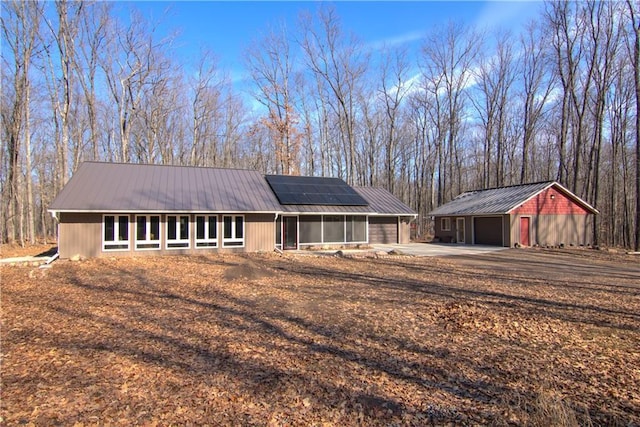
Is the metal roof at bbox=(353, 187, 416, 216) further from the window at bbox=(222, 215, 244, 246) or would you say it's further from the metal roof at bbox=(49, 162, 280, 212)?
the window at bbox=(222, 215, 244, 246)

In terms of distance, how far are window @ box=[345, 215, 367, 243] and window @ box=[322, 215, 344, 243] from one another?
1.37ft

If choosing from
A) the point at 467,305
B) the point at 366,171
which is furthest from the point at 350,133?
the point at 467,305

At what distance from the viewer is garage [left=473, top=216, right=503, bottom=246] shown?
2444 centimetres

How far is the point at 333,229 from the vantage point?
21.9 metres

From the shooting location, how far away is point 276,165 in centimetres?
3972

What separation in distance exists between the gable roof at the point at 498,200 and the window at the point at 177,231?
18.5 meters

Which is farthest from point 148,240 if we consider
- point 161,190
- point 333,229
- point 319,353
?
point 319,353

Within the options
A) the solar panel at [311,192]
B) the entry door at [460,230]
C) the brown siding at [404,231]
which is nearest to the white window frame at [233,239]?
the solar panel at [311,192]

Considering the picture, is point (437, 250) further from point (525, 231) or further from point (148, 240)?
point (148, 240)

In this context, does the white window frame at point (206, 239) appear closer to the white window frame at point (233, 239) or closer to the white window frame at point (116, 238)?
the white window frame at point (233, 239)

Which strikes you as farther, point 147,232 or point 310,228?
point 310,228

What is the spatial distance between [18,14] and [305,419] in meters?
29.5

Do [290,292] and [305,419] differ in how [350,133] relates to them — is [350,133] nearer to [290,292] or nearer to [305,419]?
[290,292]

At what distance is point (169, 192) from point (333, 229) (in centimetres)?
913
